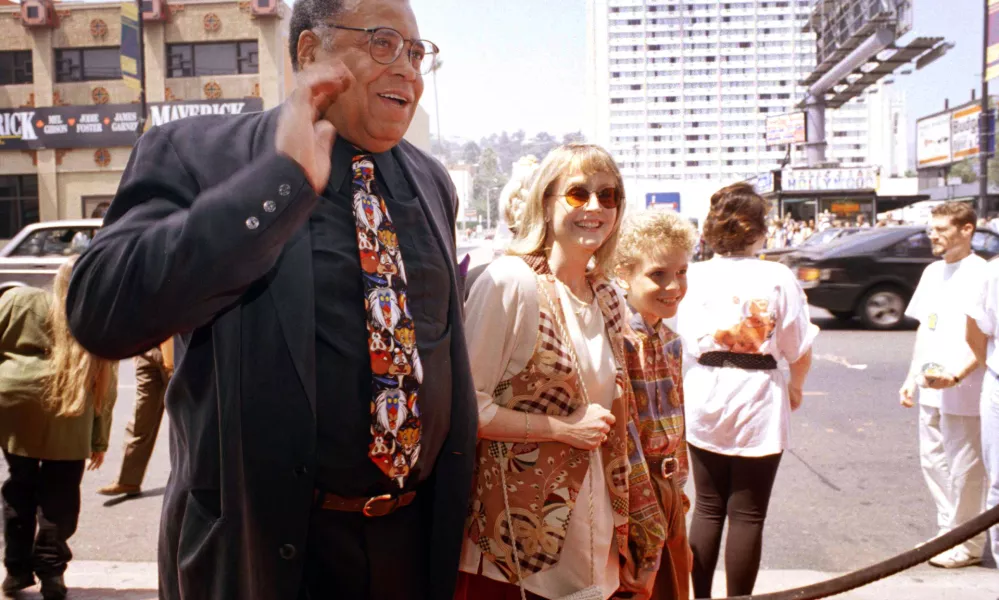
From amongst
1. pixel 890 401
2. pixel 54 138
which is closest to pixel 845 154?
pixel 54 138

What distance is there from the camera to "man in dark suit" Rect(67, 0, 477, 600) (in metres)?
1.26

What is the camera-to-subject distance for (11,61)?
1183 inches

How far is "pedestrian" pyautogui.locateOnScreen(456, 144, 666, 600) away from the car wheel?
1100cm

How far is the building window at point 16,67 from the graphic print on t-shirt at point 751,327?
108ft

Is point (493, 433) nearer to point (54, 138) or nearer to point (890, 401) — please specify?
point (890, 401)

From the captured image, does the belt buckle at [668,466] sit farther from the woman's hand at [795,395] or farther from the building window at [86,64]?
the building window at [86,64]

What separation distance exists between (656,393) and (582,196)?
0.66 metres

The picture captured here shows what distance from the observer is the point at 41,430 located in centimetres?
355

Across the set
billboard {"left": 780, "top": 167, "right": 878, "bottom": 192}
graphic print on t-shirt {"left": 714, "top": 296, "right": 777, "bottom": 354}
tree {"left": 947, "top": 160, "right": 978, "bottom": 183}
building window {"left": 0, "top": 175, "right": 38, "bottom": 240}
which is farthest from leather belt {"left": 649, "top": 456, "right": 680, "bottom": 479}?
tree {"left": 947, "top": 160, "right": 978, "bottom": 183}

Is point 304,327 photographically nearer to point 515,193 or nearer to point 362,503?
point 362,503

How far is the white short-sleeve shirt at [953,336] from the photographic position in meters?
3.97

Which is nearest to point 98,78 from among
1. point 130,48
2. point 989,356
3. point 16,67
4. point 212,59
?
point 16,67

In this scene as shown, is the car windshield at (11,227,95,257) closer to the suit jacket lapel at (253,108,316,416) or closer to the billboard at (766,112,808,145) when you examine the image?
the suit jacket lapel at (253,108,316,416)

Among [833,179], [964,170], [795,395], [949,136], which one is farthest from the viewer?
[964,170]
